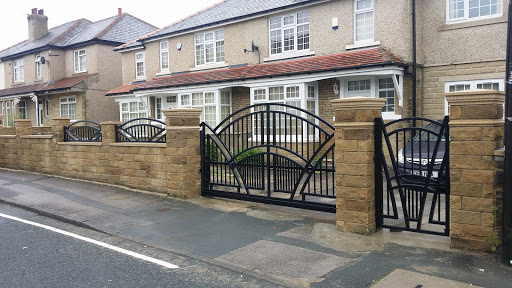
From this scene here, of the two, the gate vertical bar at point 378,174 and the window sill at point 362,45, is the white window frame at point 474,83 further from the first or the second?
the gate vertical bar at point 378,174

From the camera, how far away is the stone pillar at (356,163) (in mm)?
6883

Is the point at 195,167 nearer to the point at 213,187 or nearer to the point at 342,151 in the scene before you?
the point at 213,187

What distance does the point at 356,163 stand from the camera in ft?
22.9

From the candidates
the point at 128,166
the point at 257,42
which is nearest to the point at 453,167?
the point at 128,166

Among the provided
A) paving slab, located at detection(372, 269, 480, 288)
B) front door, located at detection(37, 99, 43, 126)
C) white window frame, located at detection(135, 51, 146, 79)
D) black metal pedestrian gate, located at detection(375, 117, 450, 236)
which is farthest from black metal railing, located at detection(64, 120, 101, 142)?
front door, located at detection(37, 99, 43, 126)

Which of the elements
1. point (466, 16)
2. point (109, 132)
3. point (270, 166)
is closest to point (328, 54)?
point (466, 16)

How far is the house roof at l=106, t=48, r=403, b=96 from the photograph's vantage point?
14651 mm

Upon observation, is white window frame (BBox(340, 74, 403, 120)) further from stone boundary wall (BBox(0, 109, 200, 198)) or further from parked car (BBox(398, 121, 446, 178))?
stone boundary wall (BBox(0, 109, 200, 198))

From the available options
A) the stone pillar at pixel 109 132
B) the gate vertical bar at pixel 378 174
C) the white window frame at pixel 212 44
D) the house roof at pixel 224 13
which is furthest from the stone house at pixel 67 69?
the gate vertical bar at pixel 378 174

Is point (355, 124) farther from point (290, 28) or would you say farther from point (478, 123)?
point (290, 28)

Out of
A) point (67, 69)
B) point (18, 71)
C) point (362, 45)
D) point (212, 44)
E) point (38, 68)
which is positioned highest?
point (18, 71)

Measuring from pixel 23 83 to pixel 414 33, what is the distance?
29.5 metres

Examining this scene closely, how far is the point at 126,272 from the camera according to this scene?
5.59 meters

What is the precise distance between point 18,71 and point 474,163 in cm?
3611
